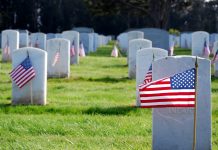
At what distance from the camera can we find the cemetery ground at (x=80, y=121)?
24.3ft

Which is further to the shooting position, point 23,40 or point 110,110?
point 23,40

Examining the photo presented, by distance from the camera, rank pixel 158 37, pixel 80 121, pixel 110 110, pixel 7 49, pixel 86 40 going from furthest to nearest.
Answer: pixel 86 40, pixel 158 37, pixel 7 49, pixel 110 110, pixel 80 121

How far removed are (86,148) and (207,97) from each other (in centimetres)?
180

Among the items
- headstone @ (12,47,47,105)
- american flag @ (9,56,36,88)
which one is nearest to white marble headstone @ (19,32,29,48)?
headstone @ (12,47,47,105)

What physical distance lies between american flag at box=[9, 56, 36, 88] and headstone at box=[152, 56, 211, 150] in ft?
14.4

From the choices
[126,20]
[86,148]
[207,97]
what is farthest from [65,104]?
[126,20]

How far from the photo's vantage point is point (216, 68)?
54.9 ft

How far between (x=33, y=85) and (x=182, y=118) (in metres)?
4.92

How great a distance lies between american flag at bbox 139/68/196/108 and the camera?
6.22 meters

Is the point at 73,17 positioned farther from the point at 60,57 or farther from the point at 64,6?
the point at 60,57

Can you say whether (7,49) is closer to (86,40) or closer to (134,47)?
(134,47)

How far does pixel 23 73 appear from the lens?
10.4 meters

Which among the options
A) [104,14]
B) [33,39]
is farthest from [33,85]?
[104,14]

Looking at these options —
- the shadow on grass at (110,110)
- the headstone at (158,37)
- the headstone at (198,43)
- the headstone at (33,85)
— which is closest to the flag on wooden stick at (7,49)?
the headstone at (158,37)
